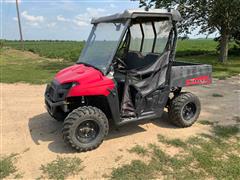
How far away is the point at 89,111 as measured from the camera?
13.6ft

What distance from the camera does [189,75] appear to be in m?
5.16

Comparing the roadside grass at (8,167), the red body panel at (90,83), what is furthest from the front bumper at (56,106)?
the roadside grass at (8,167)

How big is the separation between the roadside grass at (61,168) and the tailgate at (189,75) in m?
2.22

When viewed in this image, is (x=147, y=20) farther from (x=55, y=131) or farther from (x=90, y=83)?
(x=55, y=131)

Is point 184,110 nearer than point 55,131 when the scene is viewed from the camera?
No

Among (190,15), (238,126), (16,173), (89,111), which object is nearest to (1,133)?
(16,173)

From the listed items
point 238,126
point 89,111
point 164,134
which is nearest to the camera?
point 89,111

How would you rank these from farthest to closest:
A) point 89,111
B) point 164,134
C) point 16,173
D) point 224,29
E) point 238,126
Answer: point 224,29, point 238,126, point 164,134, point 89,111, point 16,173

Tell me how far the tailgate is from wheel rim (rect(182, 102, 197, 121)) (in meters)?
0.44

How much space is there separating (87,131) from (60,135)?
2.82ft

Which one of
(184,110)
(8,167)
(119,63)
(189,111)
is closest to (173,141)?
(184,110)

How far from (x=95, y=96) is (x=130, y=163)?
3.87 feet

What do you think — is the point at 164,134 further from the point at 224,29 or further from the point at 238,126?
the point at 224,29

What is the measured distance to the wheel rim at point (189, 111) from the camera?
17.4ft
